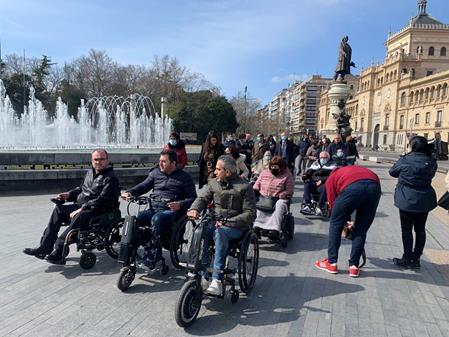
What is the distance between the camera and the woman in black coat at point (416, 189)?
486 centimetres

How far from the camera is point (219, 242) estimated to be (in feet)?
12.0

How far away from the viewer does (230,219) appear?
12.5 feet

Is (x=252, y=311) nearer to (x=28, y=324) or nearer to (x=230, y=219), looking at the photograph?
(x=230, y=219)

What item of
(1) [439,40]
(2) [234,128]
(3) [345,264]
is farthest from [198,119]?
(1) [439,40]

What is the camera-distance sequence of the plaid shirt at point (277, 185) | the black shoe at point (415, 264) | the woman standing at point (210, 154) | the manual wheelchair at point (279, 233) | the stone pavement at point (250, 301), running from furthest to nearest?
1. the woman standing at point (210, 154)
2. the plaid shirt at point (277, 185)
3. the manual wheelchair at point (279, 233)
4. the black shoe at point (415, 264)
5. the stone pavement at point (250, 301)

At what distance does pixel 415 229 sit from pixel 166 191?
11.7ft

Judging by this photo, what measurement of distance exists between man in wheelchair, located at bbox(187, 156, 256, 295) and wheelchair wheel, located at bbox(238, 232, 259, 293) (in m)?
0.14

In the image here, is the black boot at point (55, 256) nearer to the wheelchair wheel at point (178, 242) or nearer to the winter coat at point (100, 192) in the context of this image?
the winter coat at point (100, 192)

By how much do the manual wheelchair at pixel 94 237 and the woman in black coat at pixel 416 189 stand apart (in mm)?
3952

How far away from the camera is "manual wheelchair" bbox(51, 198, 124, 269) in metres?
4.48

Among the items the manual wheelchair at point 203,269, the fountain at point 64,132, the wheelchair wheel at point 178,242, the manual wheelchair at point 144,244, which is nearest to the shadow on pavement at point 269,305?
the manual wheelchair at point 203,269

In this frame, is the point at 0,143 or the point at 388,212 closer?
the point at 388,212

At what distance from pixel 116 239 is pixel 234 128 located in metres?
45.7

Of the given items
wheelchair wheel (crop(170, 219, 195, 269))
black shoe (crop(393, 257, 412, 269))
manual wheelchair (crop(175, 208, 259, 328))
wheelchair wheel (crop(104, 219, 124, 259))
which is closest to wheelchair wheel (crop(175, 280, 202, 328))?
manual wheelchair (crop(175, 208, 259, 328))
